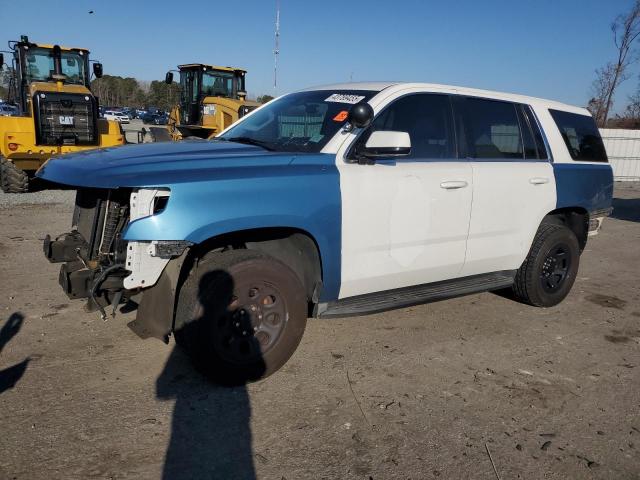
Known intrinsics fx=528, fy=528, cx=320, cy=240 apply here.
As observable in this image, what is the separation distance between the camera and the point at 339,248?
358cm

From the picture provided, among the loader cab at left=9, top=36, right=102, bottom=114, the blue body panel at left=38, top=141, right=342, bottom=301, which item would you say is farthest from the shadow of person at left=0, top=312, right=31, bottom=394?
the loader cab at left=9, top=36, right=102, bottom=114

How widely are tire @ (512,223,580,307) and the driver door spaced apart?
103cm

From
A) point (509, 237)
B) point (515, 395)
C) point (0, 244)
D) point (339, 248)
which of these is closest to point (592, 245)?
point (509, 237)

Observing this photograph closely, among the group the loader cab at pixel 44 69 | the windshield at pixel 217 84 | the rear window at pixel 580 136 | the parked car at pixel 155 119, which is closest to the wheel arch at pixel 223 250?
the rear window at pixel 580 136

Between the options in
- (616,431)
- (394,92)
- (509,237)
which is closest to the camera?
(616,431)

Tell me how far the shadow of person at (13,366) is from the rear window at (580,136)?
4976 mm

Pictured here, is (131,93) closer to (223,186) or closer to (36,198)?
(36,198)

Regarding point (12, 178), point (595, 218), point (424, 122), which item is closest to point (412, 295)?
point (424, 122)

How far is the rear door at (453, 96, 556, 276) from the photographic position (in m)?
4.33

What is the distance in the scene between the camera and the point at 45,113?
11.0m

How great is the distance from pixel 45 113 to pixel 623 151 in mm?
19745

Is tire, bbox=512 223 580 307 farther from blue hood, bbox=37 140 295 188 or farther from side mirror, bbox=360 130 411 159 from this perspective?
blue hood, bbox=37 140 295 188

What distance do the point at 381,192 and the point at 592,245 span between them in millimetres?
6519

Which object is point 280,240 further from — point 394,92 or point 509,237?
point 509,237
